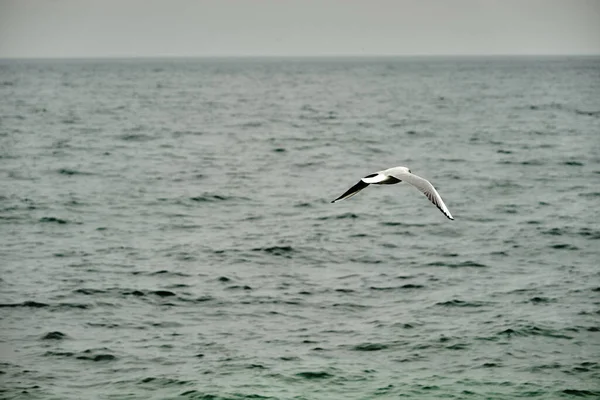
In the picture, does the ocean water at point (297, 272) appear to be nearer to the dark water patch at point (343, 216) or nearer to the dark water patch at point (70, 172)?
the dark water patch at point (343, 216)

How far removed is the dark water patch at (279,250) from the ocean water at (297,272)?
10 cm

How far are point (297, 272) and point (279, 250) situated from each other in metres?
2.95

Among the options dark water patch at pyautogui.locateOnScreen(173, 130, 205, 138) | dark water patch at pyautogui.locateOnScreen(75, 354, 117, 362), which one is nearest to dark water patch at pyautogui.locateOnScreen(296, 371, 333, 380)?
dark water patch at pyautogui.locateOnScreen(75, 354, 117, 362)

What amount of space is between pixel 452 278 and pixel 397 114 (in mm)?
61672

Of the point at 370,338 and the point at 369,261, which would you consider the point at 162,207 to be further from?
the point at 370,338

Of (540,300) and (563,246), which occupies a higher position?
(563,246)

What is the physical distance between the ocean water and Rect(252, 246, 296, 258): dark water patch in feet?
0.32

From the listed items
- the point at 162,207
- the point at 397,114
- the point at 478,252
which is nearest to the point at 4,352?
the point at 478,252

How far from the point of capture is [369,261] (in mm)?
27953

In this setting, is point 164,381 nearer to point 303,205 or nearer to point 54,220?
point 54,220

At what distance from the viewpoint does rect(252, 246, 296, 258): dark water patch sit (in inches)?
1138

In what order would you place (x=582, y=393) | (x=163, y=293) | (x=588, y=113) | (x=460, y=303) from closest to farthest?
(x=582, y=393) < (x=460, y=303) < (x=163, y=293) < (x=588, y=113)

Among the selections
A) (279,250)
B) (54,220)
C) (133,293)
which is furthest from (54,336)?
(54,220)

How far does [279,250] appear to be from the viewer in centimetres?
2947
